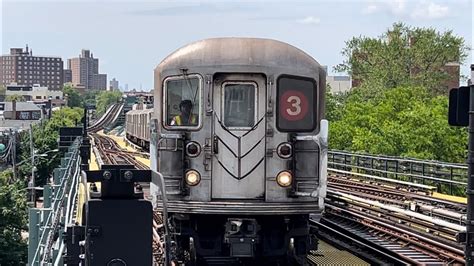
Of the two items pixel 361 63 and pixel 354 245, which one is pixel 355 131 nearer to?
pixel 361 63

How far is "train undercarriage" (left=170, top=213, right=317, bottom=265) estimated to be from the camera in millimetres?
11211

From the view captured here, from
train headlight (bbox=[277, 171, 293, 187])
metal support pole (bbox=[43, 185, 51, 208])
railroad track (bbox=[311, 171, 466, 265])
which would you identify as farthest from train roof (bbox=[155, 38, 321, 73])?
railroad track (bbox=[311, 171, 466, 265])

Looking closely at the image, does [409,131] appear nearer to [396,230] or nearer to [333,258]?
[396,230]

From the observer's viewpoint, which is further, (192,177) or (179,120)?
(179,120)

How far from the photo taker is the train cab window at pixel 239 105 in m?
11.0

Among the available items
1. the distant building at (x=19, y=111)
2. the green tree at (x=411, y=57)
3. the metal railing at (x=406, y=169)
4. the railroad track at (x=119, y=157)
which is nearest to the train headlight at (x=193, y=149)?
the metal railing at (x=406, y=169)

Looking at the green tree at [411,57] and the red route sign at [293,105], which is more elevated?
the green tree at [411,57]

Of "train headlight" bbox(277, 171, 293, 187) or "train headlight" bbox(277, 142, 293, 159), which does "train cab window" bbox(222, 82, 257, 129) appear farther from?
"train headlight" bbox(277, 171, 293, 187)

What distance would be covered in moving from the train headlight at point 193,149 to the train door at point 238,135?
23 centimetres

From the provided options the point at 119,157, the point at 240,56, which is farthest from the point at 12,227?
the point at 240,56

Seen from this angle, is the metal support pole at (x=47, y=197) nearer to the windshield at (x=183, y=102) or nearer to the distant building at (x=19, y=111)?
the windshield at (x=183, y=102)

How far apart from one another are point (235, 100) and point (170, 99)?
923 millimetres

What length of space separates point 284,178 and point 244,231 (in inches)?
35.5

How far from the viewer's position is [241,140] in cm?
1093
